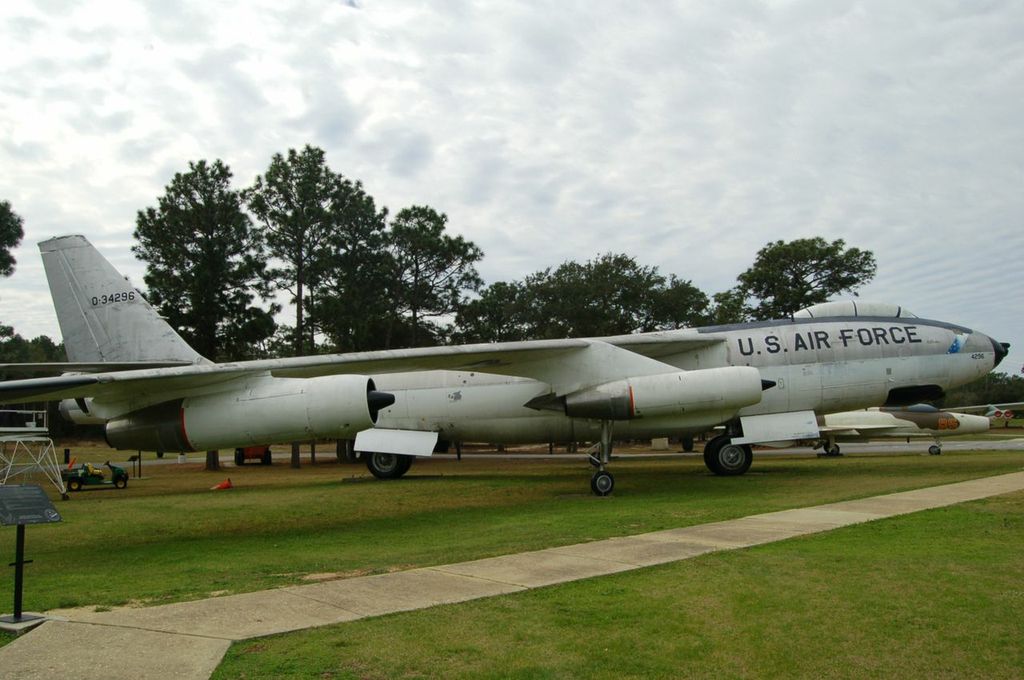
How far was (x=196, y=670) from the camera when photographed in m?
4.47

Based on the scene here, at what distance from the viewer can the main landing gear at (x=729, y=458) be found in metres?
18.7

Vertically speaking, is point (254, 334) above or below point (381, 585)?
above

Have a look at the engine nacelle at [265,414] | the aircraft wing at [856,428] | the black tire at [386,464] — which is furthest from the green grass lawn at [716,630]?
the aircraft wing at [856,428]

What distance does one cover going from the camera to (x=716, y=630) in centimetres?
512

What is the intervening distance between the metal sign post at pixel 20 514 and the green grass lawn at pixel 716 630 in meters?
2.04

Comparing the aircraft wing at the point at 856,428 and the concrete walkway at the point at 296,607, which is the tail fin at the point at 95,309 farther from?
the aircraft wing at the point at 856,428

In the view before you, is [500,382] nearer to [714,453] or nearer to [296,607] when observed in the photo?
[714,453]

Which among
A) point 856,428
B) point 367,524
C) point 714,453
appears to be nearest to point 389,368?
point 367,524

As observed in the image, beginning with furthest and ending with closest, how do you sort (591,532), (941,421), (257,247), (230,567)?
(257,247) < (941,421) < (591,532) < (230,567)

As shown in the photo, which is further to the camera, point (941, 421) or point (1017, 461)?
point (941, 421)

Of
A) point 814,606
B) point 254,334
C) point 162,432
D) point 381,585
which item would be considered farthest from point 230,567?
point 254,334

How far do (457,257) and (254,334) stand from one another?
11.9 m

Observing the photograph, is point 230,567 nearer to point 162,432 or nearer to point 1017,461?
point 162,432

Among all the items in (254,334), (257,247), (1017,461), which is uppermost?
(257,247)
